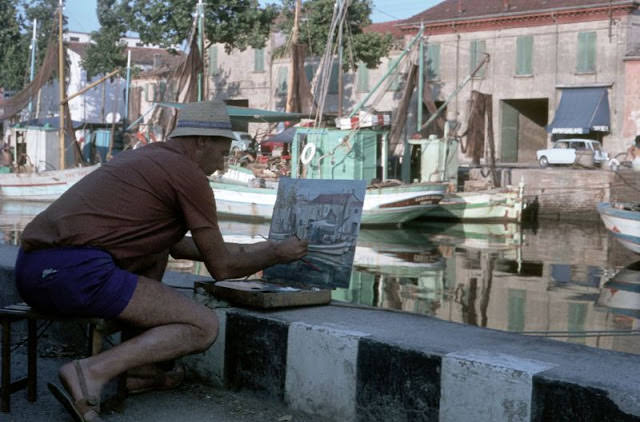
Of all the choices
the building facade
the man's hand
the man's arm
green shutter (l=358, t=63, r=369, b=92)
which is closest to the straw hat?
the man's arm

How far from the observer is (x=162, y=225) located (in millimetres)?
3449

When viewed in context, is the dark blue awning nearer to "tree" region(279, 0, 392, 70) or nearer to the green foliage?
"tree" region(279, 0, 392, 70)

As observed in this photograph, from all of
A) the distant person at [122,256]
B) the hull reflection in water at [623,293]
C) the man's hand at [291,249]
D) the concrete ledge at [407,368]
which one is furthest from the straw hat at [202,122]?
the hull reflection in water at [623,293]

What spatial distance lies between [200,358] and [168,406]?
1.21 ft

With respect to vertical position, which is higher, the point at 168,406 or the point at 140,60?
the point at 140,60

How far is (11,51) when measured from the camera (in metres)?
47.8

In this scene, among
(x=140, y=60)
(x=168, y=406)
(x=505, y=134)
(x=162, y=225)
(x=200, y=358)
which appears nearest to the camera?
(x=162, y=225)

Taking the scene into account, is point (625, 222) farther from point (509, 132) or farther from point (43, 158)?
point (43, 158)

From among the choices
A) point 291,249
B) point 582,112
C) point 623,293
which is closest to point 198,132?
point 291,249

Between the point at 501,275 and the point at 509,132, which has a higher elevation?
the point at 509,132

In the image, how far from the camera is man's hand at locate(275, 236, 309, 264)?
3.90 meters

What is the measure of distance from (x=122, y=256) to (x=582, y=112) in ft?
117

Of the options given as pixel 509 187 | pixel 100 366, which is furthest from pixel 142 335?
pixel 509 187

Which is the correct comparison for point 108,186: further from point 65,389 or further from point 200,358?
point 200,358
